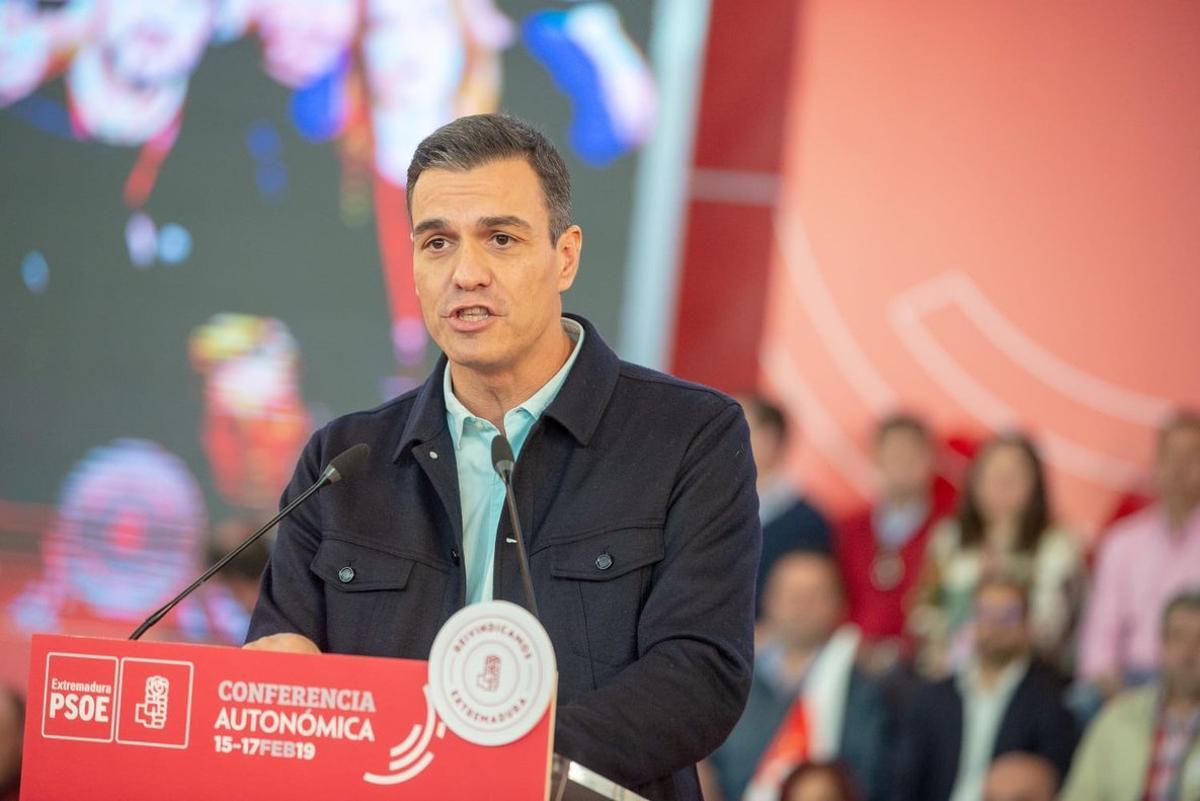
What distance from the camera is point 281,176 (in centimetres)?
672

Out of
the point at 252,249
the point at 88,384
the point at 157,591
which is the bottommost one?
the point at 157,591

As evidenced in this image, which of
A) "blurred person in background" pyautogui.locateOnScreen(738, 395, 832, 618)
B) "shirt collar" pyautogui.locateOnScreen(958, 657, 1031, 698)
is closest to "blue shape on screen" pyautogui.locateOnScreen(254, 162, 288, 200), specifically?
"blurred person in background" pyautogui.locateOnScreen(738, 395, 832, 618)

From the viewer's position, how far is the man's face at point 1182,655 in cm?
533

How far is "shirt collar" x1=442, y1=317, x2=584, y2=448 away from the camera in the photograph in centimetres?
253

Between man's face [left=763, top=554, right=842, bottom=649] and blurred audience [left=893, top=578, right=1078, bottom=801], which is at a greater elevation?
man's face [left=763, top=554, right=842, bottom=649]

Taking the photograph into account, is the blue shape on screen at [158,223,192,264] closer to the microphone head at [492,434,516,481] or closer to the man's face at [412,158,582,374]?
the man's face at [412,158,582,374]

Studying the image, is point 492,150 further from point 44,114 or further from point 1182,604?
point 44,114

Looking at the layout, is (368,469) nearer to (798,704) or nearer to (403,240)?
(798,704)

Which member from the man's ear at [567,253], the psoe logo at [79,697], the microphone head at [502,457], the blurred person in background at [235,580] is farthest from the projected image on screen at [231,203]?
the psoe logo at [79,697]

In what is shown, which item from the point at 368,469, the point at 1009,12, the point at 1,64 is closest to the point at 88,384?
the point at 1,64

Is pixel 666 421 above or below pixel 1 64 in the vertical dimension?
below

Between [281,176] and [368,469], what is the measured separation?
14.3ft

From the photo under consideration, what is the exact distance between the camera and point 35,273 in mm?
6645

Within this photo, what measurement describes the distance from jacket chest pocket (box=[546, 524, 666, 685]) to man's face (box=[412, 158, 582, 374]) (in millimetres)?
305
